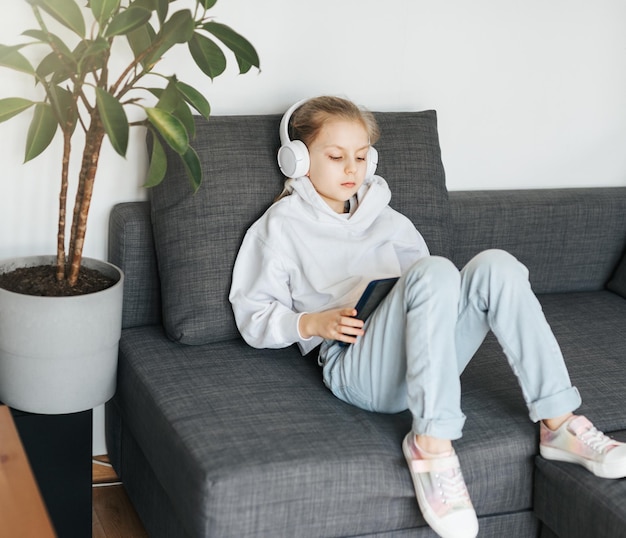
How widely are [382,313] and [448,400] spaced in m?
0.22

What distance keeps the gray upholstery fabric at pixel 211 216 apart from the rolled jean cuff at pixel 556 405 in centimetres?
69

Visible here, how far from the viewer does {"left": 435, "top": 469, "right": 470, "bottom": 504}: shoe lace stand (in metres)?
1.72

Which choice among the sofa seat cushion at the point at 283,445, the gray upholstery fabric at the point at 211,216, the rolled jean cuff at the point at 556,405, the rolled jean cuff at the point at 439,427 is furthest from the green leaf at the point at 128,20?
the rolled jean cuff at the point at 556,405

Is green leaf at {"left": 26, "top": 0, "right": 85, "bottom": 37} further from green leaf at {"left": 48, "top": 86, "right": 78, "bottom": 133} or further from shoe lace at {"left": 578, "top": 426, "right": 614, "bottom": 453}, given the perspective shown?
shoe lace at {"left": 578, "top": 426, "right": 614, "bottom": 453}

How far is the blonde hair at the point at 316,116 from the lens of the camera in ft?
6.99

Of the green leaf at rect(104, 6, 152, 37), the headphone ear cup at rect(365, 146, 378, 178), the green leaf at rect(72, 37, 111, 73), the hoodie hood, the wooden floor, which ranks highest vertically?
the green leaf at rect(104, 6, 152, 37)

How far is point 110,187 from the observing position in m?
2.30

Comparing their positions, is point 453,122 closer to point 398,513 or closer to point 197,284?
point 197,284

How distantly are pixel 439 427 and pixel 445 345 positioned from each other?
0.50ft

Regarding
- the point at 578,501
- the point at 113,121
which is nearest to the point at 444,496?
the point at 578,501

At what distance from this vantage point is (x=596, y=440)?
5.90 ft


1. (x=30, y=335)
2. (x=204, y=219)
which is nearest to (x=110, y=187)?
(x=204, y=219)

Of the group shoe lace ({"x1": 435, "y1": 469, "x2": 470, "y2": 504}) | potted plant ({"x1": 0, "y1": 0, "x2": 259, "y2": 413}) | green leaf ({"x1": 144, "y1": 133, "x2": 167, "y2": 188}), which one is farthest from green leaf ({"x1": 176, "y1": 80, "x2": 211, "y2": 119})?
shoe lace ({"x1": 435, "y1": 469, "x2": 470, "y2": 504})

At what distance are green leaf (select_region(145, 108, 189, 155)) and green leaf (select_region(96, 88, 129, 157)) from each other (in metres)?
0.10
